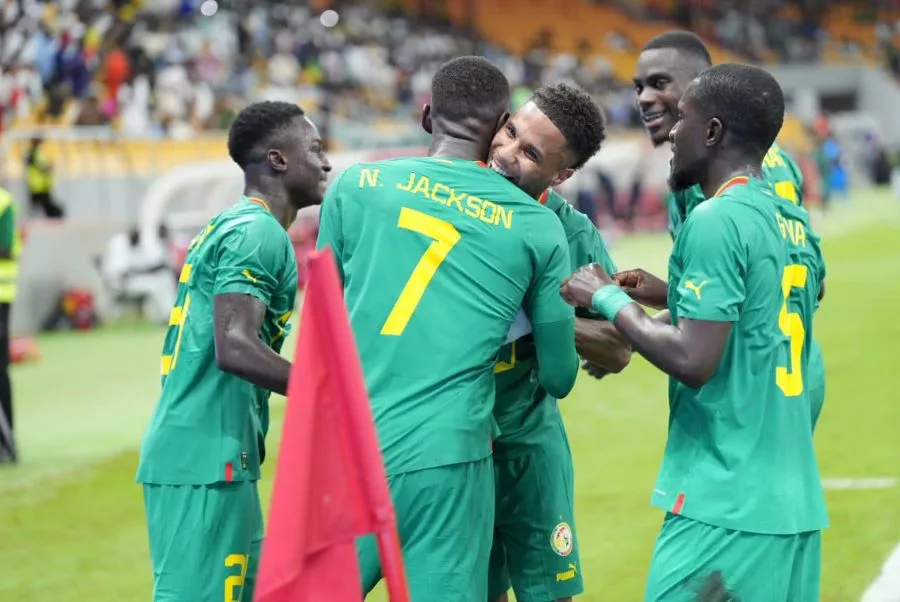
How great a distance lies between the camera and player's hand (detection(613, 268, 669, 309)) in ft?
17.8

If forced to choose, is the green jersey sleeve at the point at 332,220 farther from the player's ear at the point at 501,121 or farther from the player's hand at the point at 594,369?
the player's hand at the point at 594,369

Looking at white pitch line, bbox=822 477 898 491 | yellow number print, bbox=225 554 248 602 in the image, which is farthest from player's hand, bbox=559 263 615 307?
white pitch line, bbox=822 477 898 491

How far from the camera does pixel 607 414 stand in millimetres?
12648

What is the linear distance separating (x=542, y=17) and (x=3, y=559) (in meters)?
45.2

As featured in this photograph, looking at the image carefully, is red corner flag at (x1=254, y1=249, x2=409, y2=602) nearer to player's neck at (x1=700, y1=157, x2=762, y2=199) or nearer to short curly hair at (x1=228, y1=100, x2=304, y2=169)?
player's neck at (x1=700, y1=157, x2=762, y2=199)

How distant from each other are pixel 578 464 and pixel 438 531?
248 inches

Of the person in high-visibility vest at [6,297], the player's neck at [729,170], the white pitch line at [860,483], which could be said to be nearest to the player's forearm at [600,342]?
the player's neck at [729,170]

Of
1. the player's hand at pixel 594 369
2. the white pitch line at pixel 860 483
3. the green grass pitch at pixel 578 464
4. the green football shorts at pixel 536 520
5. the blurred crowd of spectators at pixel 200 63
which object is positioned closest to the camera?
the green football shorts at pixel 536 520

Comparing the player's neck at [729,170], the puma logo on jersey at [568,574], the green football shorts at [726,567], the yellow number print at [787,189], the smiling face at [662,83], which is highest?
the smiling face at [662,83]

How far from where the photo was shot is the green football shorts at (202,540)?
4.96m

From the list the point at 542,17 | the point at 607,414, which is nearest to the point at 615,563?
the point at 607,414

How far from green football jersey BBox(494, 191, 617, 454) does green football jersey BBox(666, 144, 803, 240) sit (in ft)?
2.15

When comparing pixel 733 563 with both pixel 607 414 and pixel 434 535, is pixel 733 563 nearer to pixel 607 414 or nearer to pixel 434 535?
pixel 434 535

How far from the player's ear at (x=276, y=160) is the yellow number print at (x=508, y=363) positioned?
1132mm
